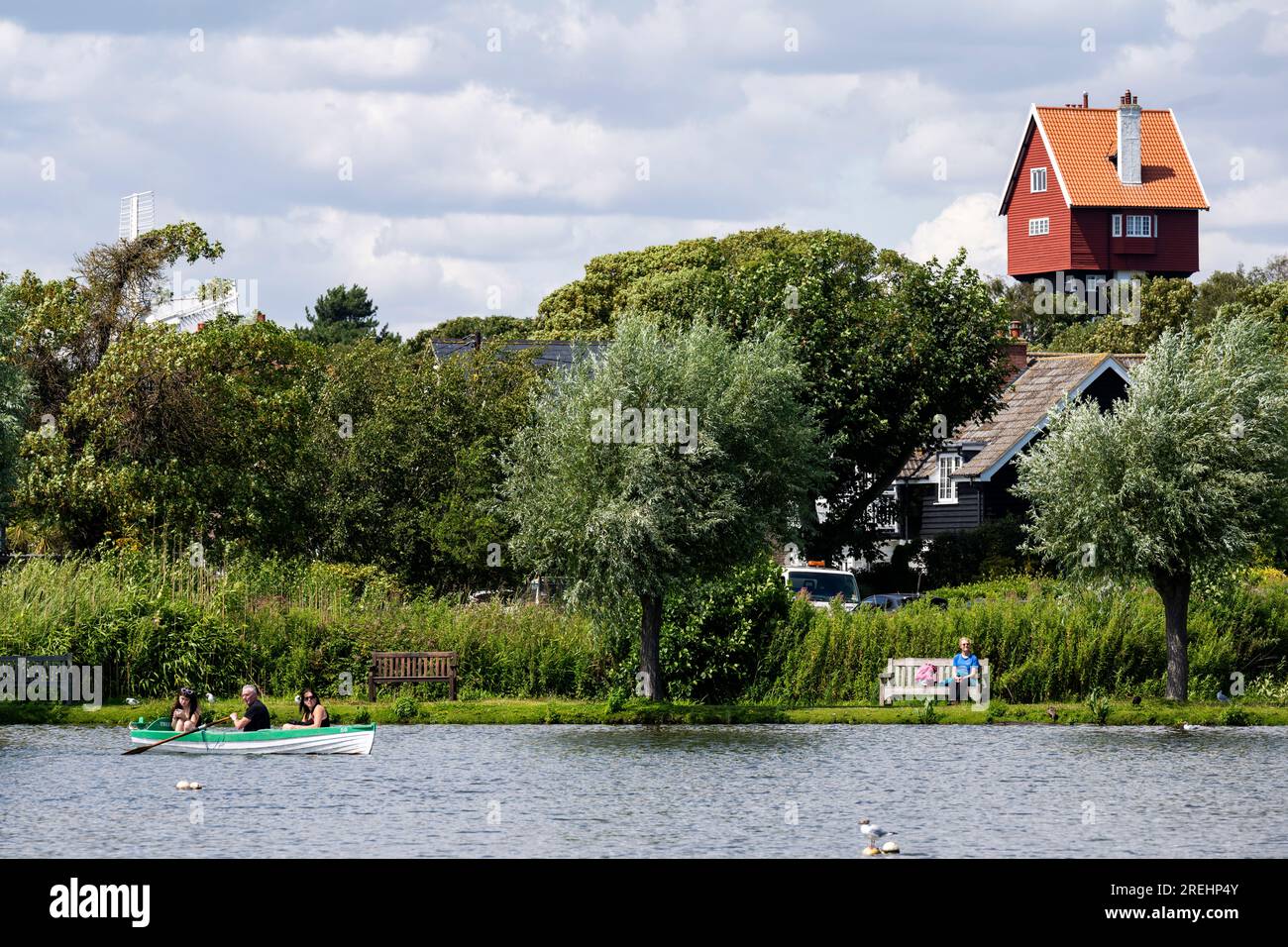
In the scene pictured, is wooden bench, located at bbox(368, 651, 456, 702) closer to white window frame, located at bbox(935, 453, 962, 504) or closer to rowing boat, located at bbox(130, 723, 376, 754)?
rowing boat, located at bbox(130, 723, 376, 754)

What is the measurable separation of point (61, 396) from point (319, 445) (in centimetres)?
752

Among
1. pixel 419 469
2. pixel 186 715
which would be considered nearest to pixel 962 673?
pixel 186 715

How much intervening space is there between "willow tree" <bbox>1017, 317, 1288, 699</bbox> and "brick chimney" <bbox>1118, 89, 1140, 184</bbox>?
7122 cm

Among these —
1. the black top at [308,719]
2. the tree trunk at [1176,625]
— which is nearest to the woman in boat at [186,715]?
the black top at [308,719]

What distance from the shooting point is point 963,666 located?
44062mm

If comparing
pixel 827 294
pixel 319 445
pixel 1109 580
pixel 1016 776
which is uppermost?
pixel 827 294

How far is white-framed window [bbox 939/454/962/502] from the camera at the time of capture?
6975cm

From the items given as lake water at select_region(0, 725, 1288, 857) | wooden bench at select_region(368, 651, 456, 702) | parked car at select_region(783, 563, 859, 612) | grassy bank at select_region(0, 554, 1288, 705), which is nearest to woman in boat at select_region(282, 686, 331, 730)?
lake water at select_region(0, 725, 1288, 857)

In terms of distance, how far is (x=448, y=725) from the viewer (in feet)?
133

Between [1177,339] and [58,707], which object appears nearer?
[58,707]

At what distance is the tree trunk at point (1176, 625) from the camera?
4388 cm
